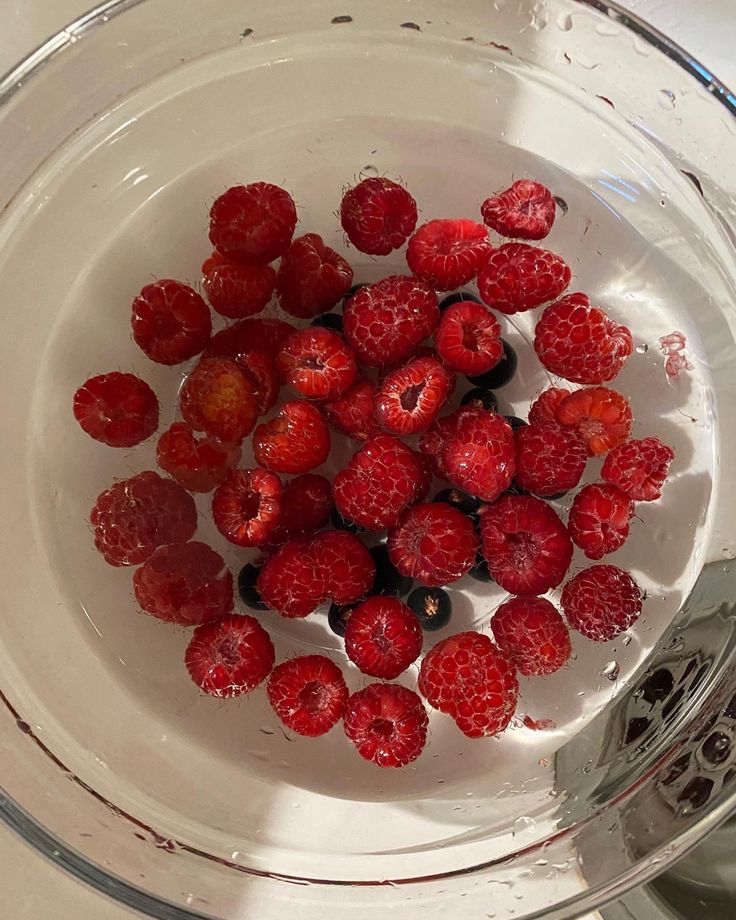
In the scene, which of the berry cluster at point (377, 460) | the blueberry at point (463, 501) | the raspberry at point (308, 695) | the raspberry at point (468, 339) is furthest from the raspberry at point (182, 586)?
the raspberry at point (468, 339)

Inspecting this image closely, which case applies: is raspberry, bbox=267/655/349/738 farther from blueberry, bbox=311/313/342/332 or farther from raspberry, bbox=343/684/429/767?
blueberry, bbox=311/313/342/332

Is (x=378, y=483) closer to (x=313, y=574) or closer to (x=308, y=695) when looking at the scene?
(x=313, y=574)

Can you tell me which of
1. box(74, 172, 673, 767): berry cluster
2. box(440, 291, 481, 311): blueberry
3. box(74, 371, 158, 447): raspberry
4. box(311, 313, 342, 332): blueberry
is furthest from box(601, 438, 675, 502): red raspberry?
box(74, 371, 158, 447): raspberry

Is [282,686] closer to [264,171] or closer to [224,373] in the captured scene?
[224,373]

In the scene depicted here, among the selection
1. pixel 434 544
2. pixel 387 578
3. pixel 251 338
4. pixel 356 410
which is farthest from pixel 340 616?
pixel 251 338

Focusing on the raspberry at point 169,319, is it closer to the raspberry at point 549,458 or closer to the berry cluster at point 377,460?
the berry cluster at point 377,460
